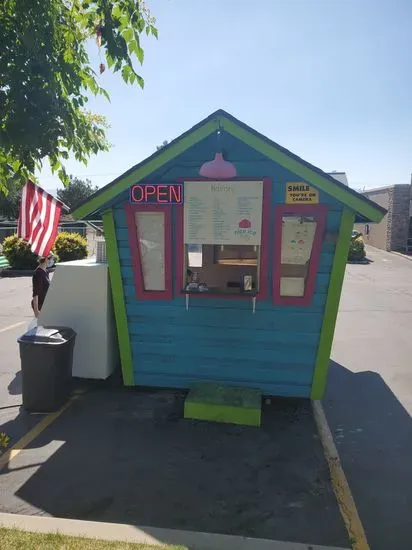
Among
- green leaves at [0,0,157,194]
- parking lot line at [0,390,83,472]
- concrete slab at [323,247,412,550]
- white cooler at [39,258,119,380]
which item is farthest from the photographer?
white cooler at [39,258,119,380]

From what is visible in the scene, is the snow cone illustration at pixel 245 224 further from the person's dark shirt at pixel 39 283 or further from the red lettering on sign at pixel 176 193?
the person's dark shirt at pixel 39 283

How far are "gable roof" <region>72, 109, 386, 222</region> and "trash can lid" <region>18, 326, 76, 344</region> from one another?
171 cm

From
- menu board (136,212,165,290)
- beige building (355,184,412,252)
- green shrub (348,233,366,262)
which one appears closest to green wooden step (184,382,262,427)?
menu board (136,212,165,290)

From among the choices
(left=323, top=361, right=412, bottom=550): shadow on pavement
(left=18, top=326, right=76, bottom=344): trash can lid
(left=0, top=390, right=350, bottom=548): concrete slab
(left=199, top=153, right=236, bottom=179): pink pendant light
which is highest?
(left=199, top=153, right=236, bottom=179): pink pendant light

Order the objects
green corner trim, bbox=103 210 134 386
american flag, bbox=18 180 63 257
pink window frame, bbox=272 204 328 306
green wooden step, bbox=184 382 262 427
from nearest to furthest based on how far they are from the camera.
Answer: green wooden step, bbox=184 382 262 427 → pink window frame, bbox=272 204 328 306 → green corner trim, bbox=103 210 134 386 → american flag, bbox=18 180 63 257

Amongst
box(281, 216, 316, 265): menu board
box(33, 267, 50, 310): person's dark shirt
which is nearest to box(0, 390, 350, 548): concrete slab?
box(281, 216, 316, 265): menu board

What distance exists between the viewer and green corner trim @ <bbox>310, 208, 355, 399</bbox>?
16.1ft

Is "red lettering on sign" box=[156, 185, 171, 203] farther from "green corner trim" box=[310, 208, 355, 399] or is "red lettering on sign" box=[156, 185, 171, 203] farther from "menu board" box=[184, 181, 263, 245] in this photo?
"green corner trim" box=[310, 208, 355, 399]

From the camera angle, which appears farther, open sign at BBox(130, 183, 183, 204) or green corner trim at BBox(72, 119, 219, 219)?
open sign at BBox(130, 183, 183, 204)

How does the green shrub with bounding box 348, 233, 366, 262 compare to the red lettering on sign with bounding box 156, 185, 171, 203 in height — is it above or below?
below

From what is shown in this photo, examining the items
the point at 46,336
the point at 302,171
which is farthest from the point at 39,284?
the point at 302,171

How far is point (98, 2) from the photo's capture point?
297cm

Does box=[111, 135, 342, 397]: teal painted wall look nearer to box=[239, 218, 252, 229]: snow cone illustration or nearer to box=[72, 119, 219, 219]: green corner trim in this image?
box=[72, 119, 219, 219]: green corner trim

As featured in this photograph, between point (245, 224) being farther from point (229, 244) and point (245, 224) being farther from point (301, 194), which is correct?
point (301, 194)
